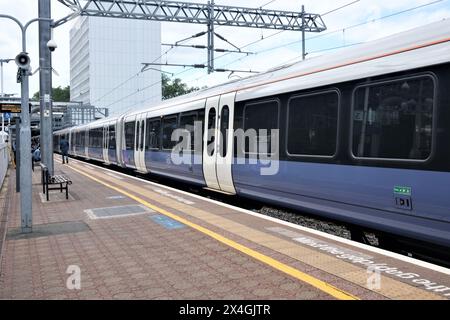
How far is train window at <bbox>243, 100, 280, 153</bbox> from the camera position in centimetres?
859

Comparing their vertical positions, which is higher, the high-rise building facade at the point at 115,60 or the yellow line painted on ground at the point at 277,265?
the high-rise building facade at the point at 115,60

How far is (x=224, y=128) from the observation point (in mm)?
10547

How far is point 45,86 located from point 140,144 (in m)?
3.92

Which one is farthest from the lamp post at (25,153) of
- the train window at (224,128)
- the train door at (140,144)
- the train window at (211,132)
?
the train door at (140,144)

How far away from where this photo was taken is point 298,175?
7.73 meters

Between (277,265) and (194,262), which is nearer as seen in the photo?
(277,265)

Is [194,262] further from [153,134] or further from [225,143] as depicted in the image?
[153,134]

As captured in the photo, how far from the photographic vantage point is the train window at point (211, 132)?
11.1 m

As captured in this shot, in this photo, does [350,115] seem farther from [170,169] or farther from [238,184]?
[170,169]

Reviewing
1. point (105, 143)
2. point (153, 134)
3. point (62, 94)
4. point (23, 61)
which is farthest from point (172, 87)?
point (23, 61)

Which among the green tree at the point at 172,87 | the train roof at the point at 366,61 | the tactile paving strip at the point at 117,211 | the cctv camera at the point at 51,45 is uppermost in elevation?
the green tree at the point at 172,87

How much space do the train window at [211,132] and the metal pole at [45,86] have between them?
6.17 m

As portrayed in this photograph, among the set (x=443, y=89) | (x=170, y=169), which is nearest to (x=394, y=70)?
(x=443, y=89)

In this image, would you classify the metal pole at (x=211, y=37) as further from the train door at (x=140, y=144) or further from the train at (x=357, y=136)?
the train at (x=357, y=136)
